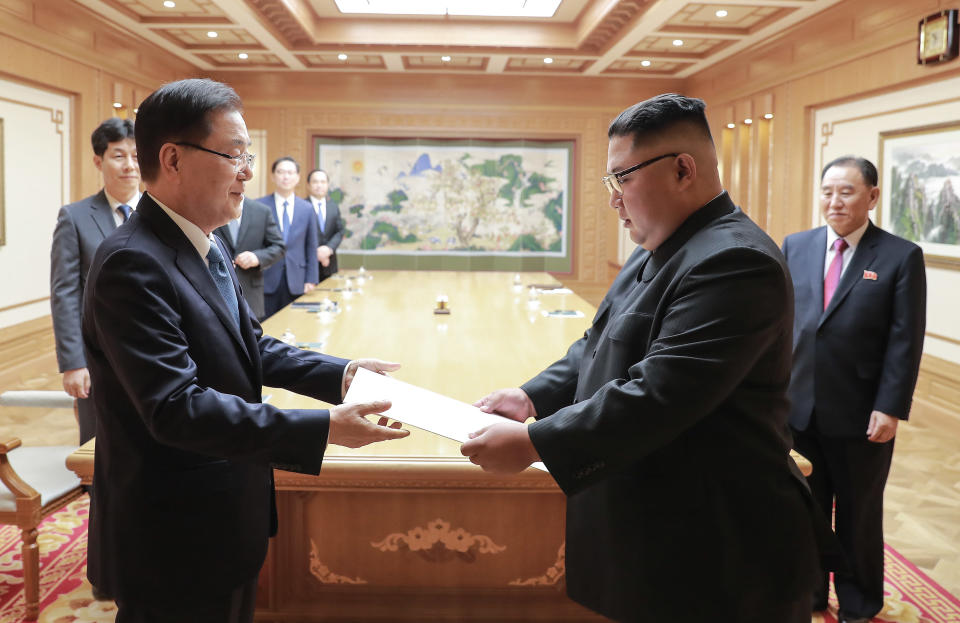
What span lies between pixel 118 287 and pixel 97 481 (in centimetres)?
43

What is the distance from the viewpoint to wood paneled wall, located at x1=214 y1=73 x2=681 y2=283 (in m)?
11.0

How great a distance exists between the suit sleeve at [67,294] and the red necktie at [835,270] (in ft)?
9.92

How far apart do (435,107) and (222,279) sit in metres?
9.95

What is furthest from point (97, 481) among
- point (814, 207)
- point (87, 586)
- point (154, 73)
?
point (154, 73)

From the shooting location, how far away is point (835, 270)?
10.1 ft

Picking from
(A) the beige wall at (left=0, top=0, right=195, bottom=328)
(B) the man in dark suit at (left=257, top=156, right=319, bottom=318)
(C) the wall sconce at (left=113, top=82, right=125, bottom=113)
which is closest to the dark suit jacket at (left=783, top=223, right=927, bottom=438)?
(B) the man in dark suit at (left=257, top=156, right=319, bottom=318)

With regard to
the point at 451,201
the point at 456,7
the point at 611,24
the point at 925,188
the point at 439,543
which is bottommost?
the point at 439,543

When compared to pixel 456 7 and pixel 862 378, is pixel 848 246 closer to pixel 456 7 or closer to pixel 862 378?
pixel 862 378

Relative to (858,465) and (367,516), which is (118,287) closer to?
(367,516)

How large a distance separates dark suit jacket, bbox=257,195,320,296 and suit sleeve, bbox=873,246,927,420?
475 centimetres

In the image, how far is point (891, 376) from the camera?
2.84m

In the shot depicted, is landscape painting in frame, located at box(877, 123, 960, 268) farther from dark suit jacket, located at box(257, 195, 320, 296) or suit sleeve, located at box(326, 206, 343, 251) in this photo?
suit sleeve, located at box(326, 206, 343, 251)

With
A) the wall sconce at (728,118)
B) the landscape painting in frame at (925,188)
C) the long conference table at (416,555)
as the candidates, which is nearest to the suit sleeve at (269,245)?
the long conference table at (416,555)

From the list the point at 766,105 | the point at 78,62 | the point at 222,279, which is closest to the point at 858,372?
the point at 222,279
